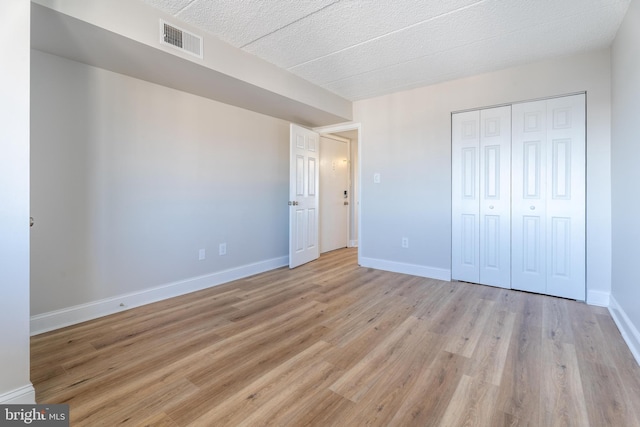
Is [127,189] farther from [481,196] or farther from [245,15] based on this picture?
[481,196]

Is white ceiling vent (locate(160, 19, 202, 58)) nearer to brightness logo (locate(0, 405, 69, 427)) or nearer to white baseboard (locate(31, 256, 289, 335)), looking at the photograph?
white baseboard (locate(31, 256, 289, 335))

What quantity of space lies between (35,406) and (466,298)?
3.22 metres

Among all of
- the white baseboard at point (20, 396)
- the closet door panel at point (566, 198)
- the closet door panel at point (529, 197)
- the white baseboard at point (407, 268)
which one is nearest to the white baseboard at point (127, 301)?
the white baseboard at point (20, 396)

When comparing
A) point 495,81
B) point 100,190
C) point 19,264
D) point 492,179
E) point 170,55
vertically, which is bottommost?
point 19,264

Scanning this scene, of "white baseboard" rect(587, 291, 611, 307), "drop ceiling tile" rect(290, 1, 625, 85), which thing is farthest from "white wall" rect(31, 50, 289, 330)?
"white baseboard" rect(587, 291, 611, 307)

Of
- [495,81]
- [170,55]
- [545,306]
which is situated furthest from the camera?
[495,81]

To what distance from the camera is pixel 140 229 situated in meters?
2.71

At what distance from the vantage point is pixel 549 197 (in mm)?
2920

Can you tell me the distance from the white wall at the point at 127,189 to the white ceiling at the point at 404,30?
95 cm

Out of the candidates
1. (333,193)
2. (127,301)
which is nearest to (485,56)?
(333,193)

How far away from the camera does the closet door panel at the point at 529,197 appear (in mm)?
2961

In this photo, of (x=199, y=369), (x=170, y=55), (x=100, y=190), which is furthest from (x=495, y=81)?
(x=100, y=190)

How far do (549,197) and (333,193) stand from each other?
3.35m

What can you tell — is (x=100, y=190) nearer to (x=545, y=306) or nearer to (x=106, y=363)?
(x=106, y=363)
